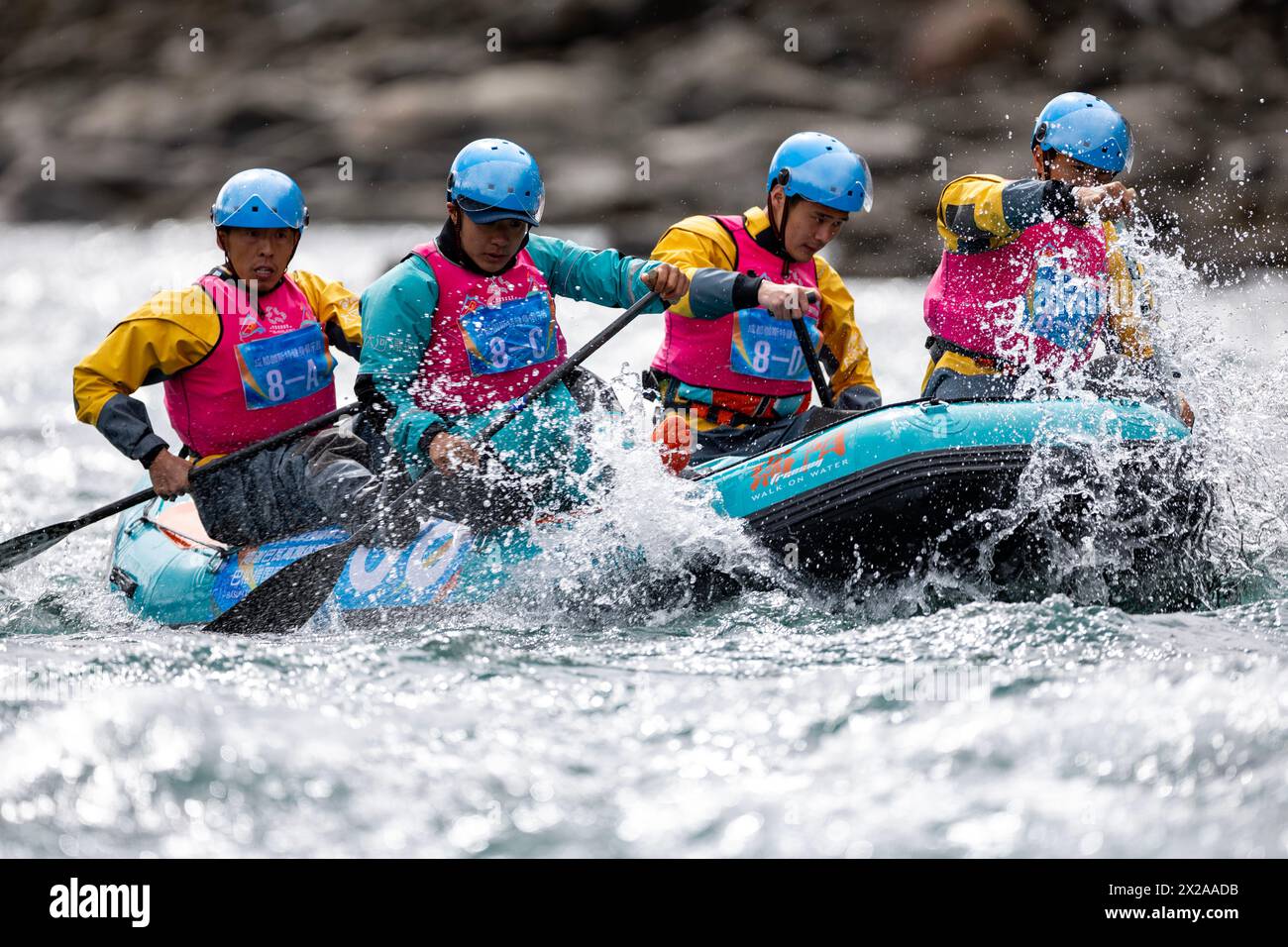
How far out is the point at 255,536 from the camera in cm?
544

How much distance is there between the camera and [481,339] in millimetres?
5160

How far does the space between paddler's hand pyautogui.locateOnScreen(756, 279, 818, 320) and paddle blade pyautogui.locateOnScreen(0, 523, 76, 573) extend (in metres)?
2.80

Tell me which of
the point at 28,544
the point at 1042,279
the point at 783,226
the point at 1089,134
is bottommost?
the point at 28,544

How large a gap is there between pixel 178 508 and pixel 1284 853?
4.22 metres

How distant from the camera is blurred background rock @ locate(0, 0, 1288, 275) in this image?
1903 centimetres

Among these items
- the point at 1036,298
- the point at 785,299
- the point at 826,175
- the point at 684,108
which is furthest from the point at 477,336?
the point at 684,108

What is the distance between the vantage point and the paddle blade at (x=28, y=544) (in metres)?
5.83

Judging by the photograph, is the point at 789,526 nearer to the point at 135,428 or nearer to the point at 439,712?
the point at 439,712

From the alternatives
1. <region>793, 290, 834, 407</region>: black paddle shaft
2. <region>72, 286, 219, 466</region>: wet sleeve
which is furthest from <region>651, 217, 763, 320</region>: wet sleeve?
<region>72, 286, 219, 466</region>: wet sleeve

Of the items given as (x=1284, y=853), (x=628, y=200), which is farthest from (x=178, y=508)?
(x=628, y=200)

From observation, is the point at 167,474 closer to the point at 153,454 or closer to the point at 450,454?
the point at 153,454
